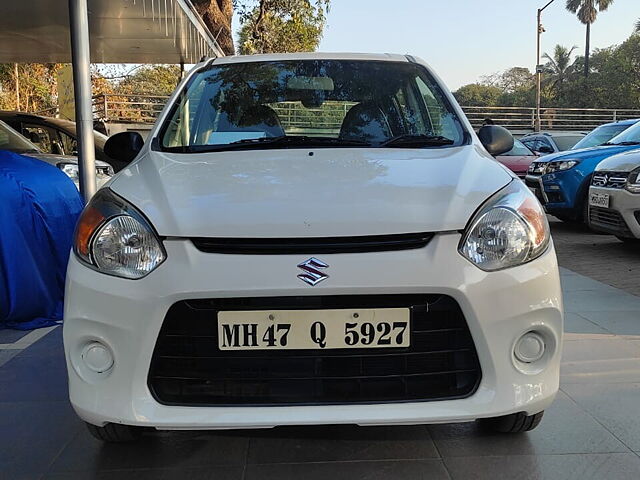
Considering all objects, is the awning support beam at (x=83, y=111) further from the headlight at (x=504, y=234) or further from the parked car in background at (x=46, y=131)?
the parked car in background at (x=46, y=131)

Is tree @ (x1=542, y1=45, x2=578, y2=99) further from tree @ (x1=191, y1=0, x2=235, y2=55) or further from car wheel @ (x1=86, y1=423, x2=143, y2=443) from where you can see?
car wheel @ (x1=86, y1=423, x2=143, y2=443)

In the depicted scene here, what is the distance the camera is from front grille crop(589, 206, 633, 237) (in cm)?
632

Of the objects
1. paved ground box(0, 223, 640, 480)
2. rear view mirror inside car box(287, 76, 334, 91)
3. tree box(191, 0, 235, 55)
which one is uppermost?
tree box(191, 0, 235, 55)

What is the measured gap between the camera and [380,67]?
11.4ft

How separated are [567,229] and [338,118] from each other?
6.54 meters

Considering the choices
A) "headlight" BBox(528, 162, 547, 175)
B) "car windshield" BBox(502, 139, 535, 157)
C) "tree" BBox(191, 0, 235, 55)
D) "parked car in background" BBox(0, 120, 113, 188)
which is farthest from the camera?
"tree" BBox(191, 0, 235, 55)

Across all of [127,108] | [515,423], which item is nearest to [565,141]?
[515,423]

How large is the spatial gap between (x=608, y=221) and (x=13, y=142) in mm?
6483

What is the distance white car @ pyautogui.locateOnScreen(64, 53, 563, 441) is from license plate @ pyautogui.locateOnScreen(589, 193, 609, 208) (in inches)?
188

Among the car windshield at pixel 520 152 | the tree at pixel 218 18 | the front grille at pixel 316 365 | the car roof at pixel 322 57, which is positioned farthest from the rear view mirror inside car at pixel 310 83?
the tree at pixel 218 18

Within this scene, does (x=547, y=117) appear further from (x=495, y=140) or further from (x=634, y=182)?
(x=495, y=140)

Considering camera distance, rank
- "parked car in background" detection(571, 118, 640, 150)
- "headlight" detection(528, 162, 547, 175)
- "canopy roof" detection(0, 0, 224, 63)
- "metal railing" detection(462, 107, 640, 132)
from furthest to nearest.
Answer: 1. "metal railing" detection(462, 107, 640, 132)
2. "parked car in background" detection(571, 118, 640, 150)
3. "headlight" detection(528, 162, 547, 175)
4. "canopy roof" detection(0, 0, 224, 63)

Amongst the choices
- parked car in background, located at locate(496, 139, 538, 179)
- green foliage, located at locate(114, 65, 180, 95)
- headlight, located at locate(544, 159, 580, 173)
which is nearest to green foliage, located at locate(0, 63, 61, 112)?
green foliage, located at locate(114, 65, 180, 95)

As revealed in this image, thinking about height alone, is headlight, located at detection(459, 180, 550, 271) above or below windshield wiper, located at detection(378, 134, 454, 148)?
below
